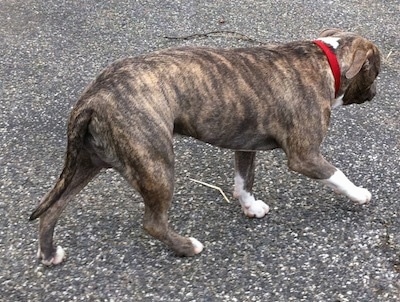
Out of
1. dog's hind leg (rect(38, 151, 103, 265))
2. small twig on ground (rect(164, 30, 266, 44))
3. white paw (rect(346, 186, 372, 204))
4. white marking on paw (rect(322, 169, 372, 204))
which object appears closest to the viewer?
dog's hind leg (rect(38, 151, 103, 265))

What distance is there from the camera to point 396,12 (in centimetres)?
677

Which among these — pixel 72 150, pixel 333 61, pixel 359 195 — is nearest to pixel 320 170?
pixel 359 195

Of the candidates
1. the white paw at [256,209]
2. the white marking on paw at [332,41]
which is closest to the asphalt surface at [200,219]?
the white paw at [256,209]

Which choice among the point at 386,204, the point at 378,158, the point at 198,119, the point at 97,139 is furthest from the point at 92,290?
the point at 378,158

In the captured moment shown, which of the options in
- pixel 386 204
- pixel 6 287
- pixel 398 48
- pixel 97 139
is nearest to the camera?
pixel 97 139

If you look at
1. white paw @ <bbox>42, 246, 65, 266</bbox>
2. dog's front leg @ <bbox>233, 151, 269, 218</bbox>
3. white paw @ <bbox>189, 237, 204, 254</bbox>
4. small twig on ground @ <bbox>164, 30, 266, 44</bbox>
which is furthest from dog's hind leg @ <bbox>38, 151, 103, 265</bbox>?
small twig on ground @ <bbox>164, 30, 266, 44</bbox>

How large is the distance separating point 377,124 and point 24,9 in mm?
4035

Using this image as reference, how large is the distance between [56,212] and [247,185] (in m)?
1.21

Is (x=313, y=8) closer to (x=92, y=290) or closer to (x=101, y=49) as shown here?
(x=101, y=49)

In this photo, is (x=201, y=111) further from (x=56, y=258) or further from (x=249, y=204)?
(x=56, y=258)

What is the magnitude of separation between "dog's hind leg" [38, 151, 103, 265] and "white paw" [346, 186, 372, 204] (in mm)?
1528

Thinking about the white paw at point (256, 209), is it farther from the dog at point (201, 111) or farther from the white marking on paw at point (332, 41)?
the white marking on paw at point (332, 41)

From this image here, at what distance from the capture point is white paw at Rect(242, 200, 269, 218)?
385 cm

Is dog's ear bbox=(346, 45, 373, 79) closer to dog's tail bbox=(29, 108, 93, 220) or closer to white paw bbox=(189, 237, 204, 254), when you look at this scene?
white paw bbox=(189, 237, 204, 254)
